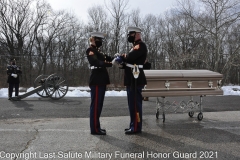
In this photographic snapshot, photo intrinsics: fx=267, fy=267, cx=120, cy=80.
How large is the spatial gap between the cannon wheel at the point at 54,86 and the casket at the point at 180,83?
6162 mm

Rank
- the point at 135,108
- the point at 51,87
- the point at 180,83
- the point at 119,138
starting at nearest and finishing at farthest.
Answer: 1. the point at 119,138
2. the point at 135,108
3. the point at 180,83
4. the point at 51,87

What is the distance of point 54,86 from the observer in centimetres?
1113

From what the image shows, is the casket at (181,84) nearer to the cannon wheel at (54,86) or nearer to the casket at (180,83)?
the casket at (180,83)

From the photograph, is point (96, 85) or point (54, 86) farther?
point (54, 86)

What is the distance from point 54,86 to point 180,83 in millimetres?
6606

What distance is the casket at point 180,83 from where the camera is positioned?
5728 millimetres

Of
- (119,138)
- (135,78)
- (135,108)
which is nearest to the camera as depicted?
(119,138)

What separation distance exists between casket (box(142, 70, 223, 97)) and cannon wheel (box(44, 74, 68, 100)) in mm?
6162

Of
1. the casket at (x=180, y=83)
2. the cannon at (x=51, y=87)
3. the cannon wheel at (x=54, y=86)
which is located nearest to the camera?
the casket at (x=180, y=83)

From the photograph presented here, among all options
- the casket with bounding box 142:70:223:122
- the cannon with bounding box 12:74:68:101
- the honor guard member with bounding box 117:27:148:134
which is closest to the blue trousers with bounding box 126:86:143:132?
the honor guard member with bounding box 117:27:148:134

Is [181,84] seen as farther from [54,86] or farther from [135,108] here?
[54,86]

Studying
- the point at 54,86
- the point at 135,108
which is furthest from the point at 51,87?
the point at 135,108

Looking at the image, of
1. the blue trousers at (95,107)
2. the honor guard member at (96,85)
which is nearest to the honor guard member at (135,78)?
the honor guard member at (96,85)

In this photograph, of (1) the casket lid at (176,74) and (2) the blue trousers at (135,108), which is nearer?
(2) the blue trousers at (135,108)
